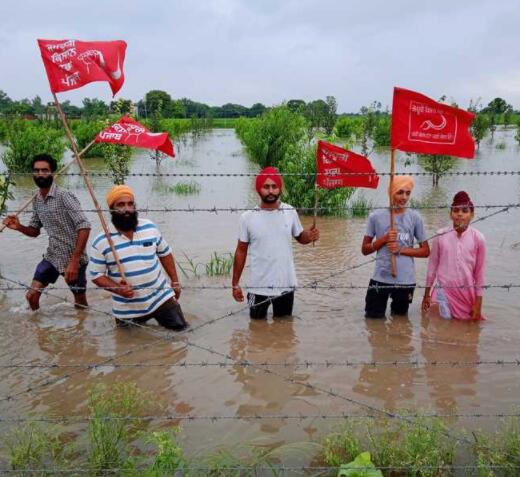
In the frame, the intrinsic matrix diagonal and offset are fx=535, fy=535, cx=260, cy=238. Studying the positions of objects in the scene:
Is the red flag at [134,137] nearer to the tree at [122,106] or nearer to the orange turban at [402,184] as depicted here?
the orange turban at [402,184]

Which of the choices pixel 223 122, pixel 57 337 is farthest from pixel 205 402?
pixel 223 122

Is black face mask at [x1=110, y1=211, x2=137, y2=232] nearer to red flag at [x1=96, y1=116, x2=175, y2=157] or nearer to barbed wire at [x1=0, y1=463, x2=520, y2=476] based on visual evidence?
red flag at [x1=96, y1=116, x2=175, y2=157]

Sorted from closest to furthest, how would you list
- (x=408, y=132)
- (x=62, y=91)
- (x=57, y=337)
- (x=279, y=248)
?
(x=408, y=132), (x=62, y=91), (x=279, y=248), (x=57, y=337)

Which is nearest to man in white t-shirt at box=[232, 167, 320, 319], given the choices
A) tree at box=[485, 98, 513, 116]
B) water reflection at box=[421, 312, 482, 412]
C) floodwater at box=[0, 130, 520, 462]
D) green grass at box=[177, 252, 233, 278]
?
floodwater at box=[0, 130, 520, 462]

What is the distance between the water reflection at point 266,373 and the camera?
11.8 ft

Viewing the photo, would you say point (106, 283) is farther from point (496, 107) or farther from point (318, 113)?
point (496, 107)

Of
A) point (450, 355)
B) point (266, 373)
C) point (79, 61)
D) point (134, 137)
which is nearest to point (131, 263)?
point (134, 137)

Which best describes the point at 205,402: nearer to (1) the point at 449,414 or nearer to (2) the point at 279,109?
(1) the point at 449,414

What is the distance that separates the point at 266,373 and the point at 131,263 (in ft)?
4.52

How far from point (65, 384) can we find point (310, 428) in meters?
1.85

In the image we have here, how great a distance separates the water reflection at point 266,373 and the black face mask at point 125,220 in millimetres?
1366

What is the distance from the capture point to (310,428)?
3299 millimetres

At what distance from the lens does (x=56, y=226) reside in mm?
4902

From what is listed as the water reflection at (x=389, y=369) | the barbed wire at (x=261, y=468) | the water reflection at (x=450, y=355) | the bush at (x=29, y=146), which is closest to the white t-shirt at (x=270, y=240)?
the water reflection at (x=389, y=369)
